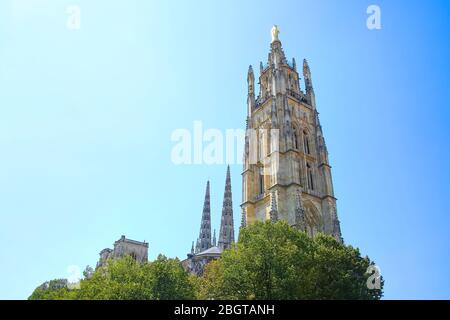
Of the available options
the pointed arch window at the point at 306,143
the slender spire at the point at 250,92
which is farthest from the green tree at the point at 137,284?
the slender spire at the point at 250,92

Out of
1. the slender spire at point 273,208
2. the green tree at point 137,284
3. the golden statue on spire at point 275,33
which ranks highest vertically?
the golden statue on spire at point 275,33

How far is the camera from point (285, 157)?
43406 millimetres

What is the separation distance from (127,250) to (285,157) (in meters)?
31.8

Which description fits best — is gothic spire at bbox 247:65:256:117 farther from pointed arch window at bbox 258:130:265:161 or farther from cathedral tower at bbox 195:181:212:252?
cathedral tower at bbox 195:181:212:252

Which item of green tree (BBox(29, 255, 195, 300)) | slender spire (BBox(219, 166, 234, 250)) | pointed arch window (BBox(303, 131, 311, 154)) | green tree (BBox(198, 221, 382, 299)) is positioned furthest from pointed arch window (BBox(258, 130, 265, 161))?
slender spire (BBox(219, 166, 234, 250))

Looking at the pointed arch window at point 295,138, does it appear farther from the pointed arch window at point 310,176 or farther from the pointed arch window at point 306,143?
the pointed arch window at point 310,176

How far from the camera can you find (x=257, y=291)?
23281 millimetres

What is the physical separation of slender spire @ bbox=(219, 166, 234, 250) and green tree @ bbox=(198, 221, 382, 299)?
151 feet

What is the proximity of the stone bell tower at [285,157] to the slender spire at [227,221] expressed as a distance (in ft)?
95.7

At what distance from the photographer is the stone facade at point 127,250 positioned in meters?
60.7

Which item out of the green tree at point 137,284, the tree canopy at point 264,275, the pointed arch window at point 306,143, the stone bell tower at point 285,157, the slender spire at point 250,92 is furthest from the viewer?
the slender spire at point 250,92
